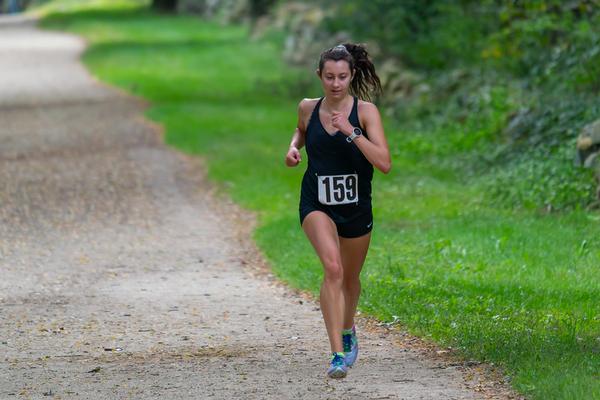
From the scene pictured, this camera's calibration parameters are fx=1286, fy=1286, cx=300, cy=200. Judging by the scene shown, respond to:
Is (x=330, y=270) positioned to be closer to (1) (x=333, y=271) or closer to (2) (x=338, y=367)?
(1) (x=333, y=271)

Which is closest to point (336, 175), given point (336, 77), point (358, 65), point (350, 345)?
point (336, 77)

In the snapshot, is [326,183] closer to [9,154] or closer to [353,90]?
[353,90]

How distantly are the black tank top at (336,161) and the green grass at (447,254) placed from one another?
4.01ft

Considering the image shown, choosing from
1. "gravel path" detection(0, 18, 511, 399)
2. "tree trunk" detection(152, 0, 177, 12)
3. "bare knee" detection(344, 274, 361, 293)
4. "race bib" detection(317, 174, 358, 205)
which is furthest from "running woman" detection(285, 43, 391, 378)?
"tree trunk" detection(152, 0, 177, 12)

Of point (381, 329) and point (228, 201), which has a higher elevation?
point (381, 329)

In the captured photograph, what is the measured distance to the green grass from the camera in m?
7.82

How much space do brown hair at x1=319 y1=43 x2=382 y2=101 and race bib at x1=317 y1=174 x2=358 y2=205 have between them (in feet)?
2.02

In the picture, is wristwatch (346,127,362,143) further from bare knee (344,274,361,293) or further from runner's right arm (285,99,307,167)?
bare knee (344,274,361,293)

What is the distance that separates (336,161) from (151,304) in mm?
3241

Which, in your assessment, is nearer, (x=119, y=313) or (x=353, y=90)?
(x=353, y=90)

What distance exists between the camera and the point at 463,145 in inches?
699

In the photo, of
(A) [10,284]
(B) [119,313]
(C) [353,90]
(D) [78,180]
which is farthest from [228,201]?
(C) [353,90]

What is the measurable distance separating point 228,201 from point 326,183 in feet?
27.9

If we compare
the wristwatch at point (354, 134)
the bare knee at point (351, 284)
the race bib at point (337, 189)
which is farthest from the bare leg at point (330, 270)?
the wristwatch at point (354, 134)
